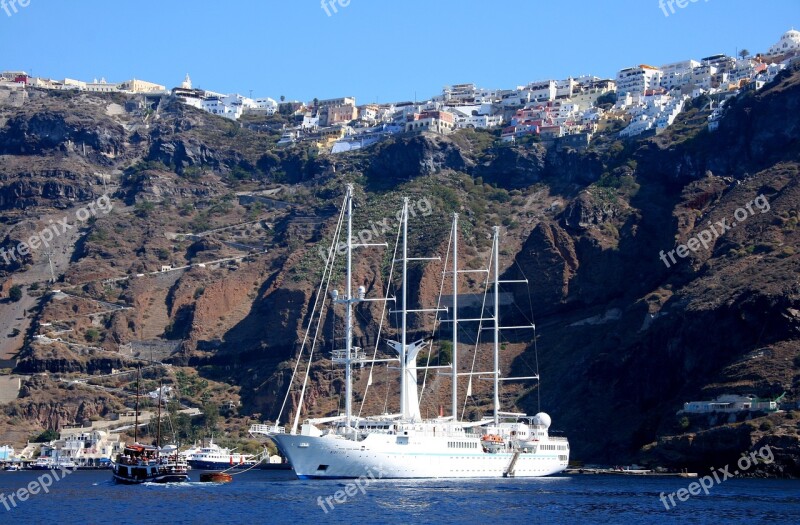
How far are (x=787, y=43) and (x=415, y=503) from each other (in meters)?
135

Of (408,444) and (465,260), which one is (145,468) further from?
(465,260)

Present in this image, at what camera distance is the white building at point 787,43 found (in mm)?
188000

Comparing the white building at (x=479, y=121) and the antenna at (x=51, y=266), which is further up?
the white building at (x=479, y=121)

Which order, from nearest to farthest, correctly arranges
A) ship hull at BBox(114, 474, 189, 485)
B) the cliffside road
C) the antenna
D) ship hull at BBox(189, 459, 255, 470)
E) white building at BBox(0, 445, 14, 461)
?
ship hull at BBox(114, 474, 189, 485) < ship hull at BBox(189, 459, 255, 470) < white building at BBox(0, 445, 14, 461) < the cliffside road < the antenna

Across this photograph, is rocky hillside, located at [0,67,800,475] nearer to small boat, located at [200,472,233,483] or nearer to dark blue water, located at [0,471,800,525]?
dark blue water, located at [0,471,800,525]

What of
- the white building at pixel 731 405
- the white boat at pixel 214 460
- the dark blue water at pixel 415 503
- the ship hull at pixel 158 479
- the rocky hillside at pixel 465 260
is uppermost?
the rocky hillside at pixel 465 260

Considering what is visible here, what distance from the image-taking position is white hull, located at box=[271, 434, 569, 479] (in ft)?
279

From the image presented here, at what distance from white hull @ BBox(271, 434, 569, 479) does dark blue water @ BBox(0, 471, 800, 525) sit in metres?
1.12

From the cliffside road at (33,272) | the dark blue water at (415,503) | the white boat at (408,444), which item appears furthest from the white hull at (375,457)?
the cliffside road at (33,272)

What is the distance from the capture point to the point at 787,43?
18950 cm

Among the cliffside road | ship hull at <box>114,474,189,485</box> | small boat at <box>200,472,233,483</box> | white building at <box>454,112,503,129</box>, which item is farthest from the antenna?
ship hull at <box>114,474,189,485</box>

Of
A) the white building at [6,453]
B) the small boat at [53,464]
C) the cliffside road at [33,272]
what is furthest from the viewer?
the cliffside road at [33,272]

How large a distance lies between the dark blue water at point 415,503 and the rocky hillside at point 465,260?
53.1 ft

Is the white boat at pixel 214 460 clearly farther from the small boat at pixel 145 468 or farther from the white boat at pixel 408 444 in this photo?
the small boat at pixel 145 468
